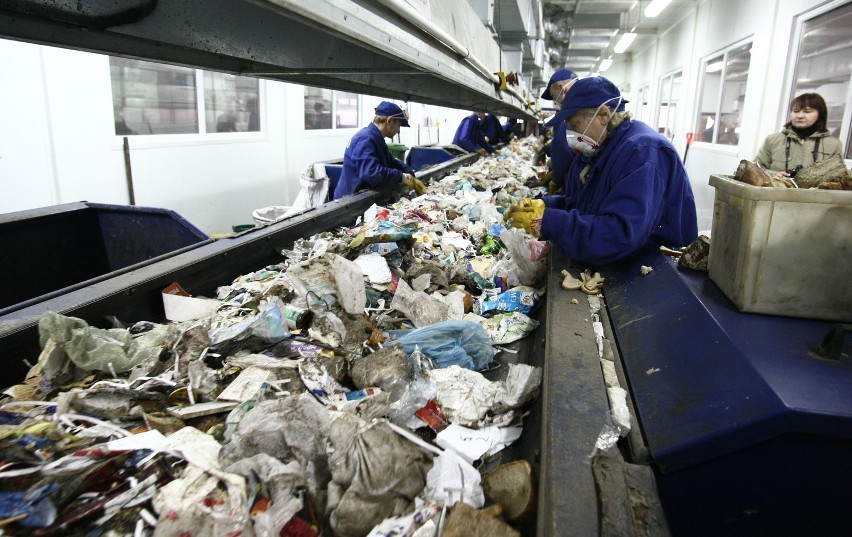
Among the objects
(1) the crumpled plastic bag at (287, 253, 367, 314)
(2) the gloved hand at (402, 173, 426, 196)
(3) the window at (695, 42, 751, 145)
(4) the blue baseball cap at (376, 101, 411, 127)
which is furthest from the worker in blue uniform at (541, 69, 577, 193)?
(3) the window at (695, 42, 751, 145)

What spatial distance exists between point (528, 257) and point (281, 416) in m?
1.58

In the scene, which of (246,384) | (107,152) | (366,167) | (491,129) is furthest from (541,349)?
(491,129)

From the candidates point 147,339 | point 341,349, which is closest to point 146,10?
point 147,339

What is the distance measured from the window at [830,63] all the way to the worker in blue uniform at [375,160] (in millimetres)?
4459

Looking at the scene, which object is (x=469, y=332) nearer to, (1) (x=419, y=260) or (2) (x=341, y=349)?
(2) (x=341, y=349)

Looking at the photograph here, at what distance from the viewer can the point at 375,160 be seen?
4.35m

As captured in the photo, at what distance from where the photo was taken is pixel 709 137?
1066cm

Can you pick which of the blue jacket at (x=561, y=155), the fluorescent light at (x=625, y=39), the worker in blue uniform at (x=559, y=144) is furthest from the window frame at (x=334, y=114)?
the fluorescent light at (x=625, y=39)

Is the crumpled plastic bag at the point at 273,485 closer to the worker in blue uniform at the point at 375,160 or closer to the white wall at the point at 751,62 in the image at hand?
the worker in blue uniform at the point at 375,160

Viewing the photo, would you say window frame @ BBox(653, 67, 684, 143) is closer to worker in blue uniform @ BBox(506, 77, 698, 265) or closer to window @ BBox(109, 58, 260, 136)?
window @ BBox(109, 58, 260, 136)

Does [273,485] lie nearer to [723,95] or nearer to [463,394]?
[463,394]

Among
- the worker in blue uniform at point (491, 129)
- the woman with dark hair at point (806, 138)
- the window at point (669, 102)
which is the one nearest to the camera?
the woman with dark hair at point (806, 138)

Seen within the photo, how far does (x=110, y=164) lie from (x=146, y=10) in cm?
400

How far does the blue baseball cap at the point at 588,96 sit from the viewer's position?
2.22m
